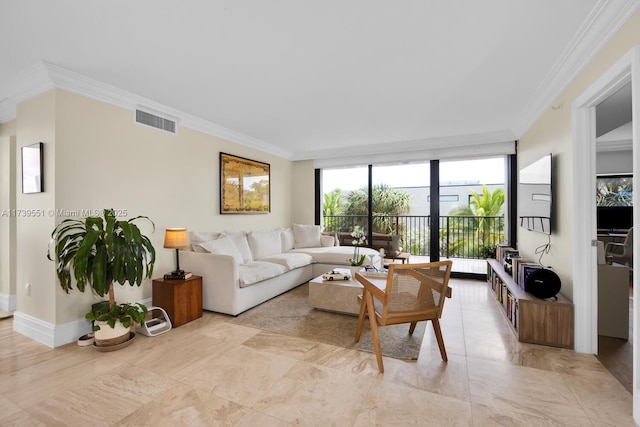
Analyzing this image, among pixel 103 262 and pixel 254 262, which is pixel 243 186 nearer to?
pixel 254 262

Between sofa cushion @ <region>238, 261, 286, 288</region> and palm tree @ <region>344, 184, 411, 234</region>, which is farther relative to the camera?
→ palm tree @ <region>344, 184, 411, 234</region>

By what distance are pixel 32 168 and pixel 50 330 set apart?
153 centimetres

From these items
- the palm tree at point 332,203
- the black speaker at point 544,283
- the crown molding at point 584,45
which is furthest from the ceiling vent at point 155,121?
the black speaker at point 544,283

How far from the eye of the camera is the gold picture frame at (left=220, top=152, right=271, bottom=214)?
175 inches

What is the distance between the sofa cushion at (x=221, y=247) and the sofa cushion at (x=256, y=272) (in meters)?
0.16

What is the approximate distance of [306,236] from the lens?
5.54 metres

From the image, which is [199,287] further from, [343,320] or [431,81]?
[431,81]

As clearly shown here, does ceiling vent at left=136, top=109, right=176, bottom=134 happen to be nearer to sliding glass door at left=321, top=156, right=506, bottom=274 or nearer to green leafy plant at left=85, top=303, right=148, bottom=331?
green leafy plant at left=85, top=303, right=148, bottom=331

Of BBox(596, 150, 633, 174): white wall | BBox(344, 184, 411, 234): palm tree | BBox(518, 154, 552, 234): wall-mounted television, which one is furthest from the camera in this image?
BBox(344, 184, 411, 234): palm tree

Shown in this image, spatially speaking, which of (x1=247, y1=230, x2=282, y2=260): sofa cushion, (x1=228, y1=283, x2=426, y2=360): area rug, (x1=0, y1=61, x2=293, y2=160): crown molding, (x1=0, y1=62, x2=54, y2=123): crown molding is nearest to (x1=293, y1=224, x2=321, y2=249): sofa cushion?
(x1=247, y1=230, x2=282, y2=260): sofa cushion

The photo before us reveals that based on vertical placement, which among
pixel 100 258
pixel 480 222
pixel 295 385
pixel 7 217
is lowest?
pixel 295 385

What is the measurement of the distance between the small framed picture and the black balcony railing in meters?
4.61

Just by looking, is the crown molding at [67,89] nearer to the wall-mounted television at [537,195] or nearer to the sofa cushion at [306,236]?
the sofa cushion at [306,236]

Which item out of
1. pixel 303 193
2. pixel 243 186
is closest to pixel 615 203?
pixel 303 193
